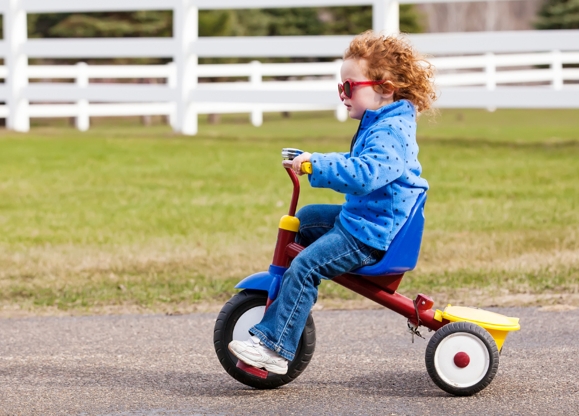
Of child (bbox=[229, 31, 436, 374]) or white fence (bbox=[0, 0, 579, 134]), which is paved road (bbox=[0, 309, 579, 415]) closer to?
child (bbox=[229, 31, 436, 374])

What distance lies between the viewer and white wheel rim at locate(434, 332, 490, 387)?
3863mm

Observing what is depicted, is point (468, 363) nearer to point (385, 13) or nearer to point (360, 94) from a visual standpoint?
point (360, 94)

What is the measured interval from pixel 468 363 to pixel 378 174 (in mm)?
806

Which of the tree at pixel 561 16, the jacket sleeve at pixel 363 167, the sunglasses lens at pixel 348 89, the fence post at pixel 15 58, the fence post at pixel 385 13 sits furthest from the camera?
the tree at pixel 561 16

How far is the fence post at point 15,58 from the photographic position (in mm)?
13531

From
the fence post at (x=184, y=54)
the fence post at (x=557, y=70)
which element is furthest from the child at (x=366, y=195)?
the fence post at (x=557, y=70)

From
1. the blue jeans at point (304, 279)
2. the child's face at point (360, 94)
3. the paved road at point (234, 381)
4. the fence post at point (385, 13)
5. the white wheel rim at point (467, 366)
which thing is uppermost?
the fence post at point (385, 13)

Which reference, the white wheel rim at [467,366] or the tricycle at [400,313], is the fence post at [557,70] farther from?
the white wheel rim at [467,366]

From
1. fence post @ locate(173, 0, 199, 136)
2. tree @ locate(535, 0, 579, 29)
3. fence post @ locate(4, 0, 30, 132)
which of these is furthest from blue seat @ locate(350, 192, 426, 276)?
tree @ locate(535, 0, 579, 29)

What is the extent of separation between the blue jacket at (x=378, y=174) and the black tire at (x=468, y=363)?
17.0 inches

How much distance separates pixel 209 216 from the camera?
8.34m

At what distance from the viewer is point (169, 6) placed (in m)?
12.7

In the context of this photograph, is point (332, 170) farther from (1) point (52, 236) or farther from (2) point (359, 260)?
(1) point (52, 236)

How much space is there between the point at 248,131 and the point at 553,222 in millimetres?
8992
